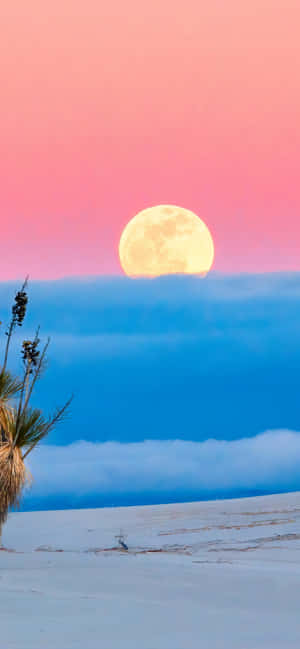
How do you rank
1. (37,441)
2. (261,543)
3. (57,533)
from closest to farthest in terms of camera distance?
1. (37,441)
2. (261,543)
3. (57,533)

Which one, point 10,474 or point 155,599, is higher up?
point 10,474

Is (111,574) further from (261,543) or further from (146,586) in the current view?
(261,543)

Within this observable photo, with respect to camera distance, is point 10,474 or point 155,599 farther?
point 10,474

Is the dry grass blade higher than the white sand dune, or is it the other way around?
the dry grass blade

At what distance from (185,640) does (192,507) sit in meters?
21.9

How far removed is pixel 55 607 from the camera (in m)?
10.1

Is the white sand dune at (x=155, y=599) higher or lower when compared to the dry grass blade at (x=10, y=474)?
lower

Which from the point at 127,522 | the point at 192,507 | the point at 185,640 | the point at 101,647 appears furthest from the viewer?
the point at 192,507

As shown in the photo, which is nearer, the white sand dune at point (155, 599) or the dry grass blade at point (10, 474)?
the white sand dune at point (155, 599)

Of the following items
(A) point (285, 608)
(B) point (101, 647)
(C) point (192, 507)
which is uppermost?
(C) point (192, 507)

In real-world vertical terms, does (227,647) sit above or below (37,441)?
below

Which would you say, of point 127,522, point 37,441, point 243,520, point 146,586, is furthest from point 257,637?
point 127,522

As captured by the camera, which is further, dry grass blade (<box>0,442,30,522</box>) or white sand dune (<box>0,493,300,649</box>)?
dry grass blade (<box>0,442,30,522</box>)

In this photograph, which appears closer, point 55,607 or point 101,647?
point 101,647
